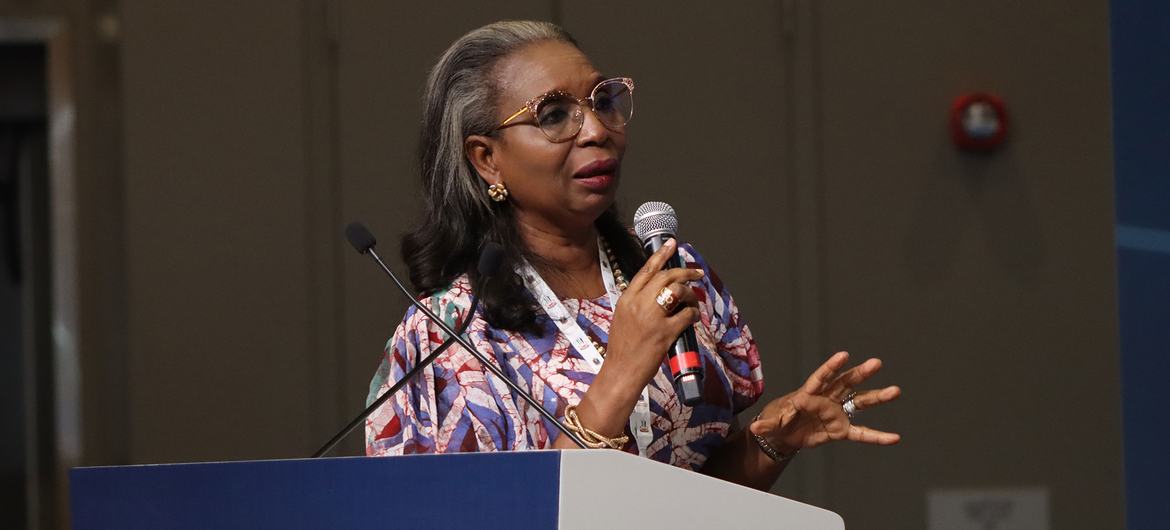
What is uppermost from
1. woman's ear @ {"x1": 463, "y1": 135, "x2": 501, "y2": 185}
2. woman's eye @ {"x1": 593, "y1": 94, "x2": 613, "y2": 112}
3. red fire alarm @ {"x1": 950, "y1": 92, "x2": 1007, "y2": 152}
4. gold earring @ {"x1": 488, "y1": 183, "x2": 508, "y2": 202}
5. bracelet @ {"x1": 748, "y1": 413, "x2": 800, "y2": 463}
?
red fire alarm @ {"x1": 950, "y1": 92, "x2": 1007, "y2": 152}

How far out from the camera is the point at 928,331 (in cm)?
427

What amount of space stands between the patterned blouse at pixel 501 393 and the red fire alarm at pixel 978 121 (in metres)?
2.55

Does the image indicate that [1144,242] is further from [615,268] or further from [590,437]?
[590,437]

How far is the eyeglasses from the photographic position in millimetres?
1856

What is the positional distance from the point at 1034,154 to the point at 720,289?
252cm

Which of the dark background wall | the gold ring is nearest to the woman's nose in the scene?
the gold ring

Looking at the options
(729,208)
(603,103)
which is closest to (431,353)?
(603,103)

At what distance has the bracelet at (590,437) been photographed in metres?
1.58

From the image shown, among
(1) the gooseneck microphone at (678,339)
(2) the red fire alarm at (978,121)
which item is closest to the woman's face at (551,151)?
(1) the gooseneck microphone at (678,339)

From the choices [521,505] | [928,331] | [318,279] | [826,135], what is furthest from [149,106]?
[521,505]

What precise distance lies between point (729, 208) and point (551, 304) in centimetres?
245

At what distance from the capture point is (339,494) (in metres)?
1.31

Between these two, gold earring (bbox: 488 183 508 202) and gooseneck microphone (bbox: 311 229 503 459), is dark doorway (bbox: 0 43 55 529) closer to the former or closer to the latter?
gold earring (bbox: 488 183 508 202)

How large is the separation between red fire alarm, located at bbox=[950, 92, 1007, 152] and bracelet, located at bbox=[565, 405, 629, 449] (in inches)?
116
